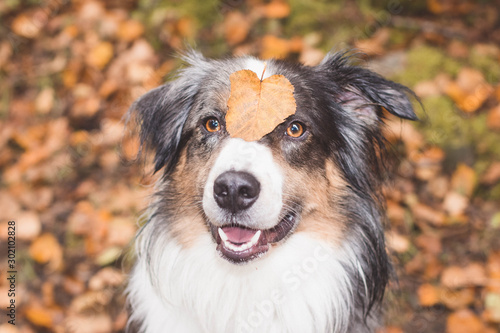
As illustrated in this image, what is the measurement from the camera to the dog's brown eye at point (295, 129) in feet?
8.63

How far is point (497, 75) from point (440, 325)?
2.68m

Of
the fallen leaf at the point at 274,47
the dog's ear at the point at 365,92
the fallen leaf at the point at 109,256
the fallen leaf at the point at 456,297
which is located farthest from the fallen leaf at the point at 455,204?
the fallen leaf at the point at 109,256

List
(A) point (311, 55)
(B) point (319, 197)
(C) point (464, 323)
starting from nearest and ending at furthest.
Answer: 1. (B) point (319, 197)
2. (C) point (464, 323)
3. (A) point (311, 55)

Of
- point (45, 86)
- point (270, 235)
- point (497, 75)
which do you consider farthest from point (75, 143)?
point (497, 75)

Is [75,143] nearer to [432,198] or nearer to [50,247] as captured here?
[50,247]

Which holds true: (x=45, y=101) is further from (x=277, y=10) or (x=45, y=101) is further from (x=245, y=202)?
(x=245, y=202)

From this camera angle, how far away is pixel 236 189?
2.21m

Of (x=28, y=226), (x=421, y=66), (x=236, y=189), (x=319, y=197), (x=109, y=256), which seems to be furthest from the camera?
(x=421, y=66)

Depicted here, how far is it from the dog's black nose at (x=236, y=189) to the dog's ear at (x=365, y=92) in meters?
0.93

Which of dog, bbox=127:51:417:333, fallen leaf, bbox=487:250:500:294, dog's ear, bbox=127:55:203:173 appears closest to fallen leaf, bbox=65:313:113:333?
dog, bbox=127:51:417:333

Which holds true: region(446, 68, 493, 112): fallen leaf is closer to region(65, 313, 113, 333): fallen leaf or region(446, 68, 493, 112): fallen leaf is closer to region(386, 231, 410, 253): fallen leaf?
region(386, 231, 410, 253): fallen leaf

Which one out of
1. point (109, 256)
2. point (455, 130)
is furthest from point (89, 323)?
point (455, 130)

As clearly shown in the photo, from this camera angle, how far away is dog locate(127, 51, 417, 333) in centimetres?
258

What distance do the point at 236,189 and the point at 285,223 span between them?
485 mm
